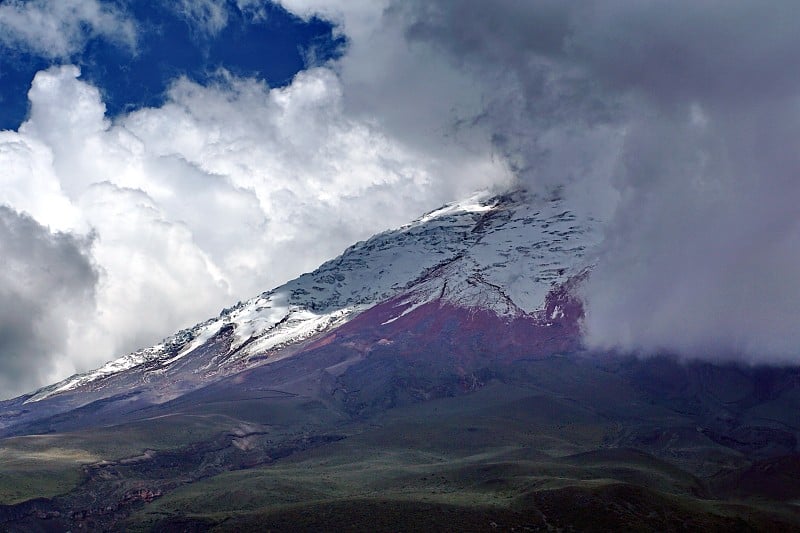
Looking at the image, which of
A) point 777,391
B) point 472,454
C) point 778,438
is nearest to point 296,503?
point 472,454

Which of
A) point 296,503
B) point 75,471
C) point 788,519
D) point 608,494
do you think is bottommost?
point 788,519

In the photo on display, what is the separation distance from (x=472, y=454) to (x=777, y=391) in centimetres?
7312

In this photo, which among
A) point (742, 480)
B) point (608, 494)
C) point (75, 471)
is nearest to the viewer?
point (608, 494)

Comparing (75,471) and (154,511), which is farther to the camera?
(75,471)

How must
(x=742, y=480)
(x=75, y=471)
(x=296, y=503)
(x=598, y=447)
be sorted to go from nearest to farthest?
1. (x=296, y=503)
2. (x=742, y=480)
3. (x=75, y=471)
4. (x=598, y=447)

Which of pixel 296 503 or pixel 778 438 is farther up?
pixel 296 503

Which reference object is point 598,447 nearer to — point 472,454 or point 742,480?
point 472,454

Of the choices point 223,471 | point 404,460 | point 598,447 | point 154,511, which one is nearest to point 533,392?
point 598,447

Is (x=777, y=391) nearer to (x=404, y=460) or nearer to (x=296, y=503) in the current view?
(x=404, y=460)

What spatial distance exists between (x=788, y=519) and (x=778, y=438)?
61.3 m

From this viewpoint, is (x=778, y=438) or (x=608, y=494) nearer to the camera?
(x=608, y=494)

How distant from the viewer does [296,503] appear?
11006 centimetres

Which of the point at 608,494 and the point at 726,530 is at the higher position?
the point at 608,494

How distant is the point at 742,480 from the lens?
395 feet
